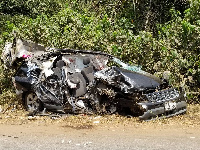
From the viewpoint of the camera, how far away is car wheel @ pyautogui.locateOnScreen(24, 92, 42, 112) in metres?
9.01

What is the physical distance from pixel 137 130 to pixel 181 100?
1.58m

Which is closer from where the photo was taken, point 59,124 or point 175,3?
point 59,124

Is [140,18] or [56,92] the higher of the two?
[140,18]

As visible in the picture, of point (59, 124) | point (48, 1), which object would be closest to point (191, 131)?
point (59, 124)

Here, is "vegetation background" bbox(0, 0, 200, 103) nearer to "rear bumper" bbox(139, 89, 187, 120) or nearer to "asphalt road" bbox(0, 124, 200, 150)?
"rear bumper" bbox(139, 89, 187, 120)

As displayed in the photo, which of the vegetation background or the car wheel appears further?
the vegetation background

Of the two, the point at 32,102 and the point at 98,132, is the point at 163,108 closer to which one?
the point at 98,132

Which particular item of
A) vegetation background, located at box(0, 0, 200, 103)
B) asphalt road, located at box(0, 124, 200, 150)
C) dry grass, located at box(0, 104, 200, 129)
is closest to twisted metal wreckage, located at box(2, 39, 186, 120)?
dry grass, located at box(0, 104, 200, 129)

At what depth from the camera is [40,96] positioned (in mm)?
8781

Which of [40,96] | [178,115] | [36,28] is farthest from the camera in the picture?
[36,28]

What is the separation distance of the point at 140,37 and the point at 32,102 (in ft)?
12.7

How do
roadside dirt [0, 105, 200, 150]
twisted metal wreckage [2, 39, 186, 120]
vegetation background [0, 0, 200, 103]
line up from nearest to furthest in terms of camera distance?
roadside dirt [0, 105, 200, 150]
twisted metal wreckage [2, 39, 186, 120]
vegetation background [0, 0, 200, 103]

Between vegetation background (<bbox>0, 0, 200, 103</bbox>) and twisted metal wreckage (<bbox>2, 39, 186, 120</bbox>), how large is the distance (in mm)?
1448

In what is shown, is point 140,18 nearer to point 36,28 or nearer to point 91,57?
point 36,28
